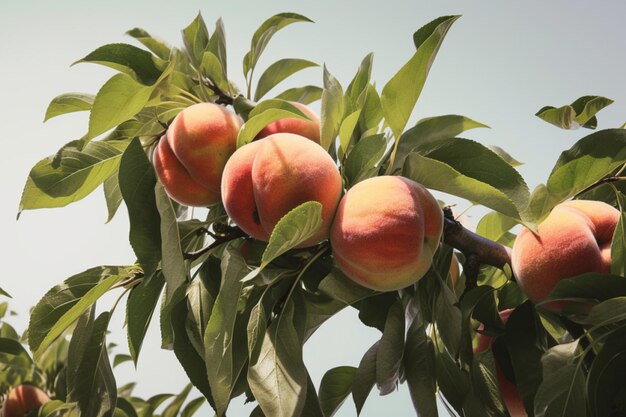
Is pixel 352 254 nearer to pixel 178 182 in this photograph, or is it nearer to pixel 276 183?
pixel 276 183

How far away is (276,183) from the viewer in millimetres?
758

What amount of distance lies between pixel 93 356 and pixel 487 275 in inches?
23.9

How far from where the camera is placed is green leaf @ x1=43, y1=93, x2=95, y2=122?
0.98m

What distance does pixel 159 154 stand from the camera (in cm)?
97

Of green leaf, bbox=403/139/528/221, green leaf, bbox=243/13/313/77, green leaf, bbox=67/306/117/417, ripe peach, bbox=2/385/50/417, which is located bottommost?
ripe peach, bbox=2/385/50/417

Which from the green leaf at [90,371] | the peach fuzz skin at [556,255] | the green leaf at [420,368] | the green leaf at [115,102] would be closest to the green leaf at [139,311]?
the green leaf at [90,371]

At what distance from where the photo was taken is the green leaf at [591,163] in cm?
76

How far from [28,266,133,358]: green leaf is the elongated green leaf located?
432 mm

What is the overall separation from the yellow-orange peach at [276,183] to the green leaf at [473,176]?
107 mm

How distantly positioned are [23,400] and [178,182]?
3.97ft

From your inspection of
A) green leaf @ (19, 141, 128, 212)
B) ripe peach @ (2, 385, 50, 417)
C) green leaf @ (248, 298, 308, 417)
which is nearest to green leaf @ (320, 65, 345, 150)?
green leaf @ (248, 298, 308, 417)

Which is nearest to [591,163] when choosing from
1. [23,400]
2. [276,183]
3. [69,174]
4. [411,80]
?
[411,80]

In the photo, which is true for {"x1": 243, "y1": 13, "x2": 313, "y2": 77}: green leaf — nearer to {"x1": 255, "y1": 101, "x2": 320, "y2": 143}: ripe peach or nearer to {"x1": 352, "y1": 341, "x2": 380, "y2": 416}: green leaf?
{"x1": 255, "y1": 101, "x2": 320, "y2": 143}: ripe peach

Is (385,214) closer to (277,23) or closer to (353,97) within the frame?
(353,97)
